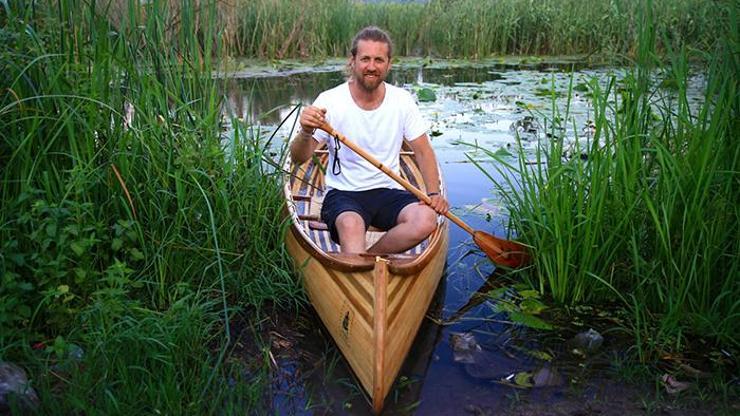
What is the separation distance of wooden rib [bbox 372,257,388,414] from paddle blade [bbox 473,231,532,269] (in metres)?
1.37

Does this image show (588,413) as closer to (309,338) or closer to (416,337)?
(416,337)

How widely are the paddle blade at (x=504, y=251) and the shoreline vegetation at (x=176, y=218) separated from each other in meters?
0.12

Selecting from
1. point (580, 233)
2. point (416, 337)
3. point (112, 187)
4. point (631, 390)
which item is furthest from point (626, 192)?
point (112, 187)

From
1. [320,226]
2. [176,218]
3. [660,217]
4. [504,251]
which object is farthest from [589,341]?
[176,218]

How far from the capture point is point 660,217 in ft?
10.4

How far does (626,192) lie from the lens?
10.5 ft

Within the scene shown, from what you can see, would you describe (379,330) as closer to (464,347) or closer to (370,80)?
(464,347)

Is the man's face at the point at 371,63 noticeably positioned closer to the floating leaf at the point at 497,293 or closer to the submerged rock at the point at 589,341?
the floating leaf at the point at 497,293

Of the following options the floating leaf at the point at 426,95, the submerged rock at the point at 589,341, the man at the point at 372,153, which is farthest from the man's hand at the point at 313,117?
the floating leaf at the point at 426,95

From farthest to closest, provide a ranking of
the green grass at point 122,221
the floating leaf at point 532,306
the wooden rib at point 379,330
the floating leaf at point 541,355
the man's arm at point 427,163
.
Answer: the man's arm at point 427,163, the floating leaf at point 532,306, the floating leaf at point 541,355, the wooden rib at point 379,330, the green grass at point 122,221

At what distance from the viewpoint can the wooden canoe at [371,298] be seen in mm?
2684

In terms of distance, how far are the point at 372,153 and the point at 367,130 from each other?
0.14m

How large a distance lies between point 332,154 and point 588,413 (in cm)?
190

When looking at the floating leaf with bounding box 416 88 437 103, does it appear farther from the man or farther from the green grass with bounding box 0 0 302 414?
the green grass with bounding box 0 0 302 414
